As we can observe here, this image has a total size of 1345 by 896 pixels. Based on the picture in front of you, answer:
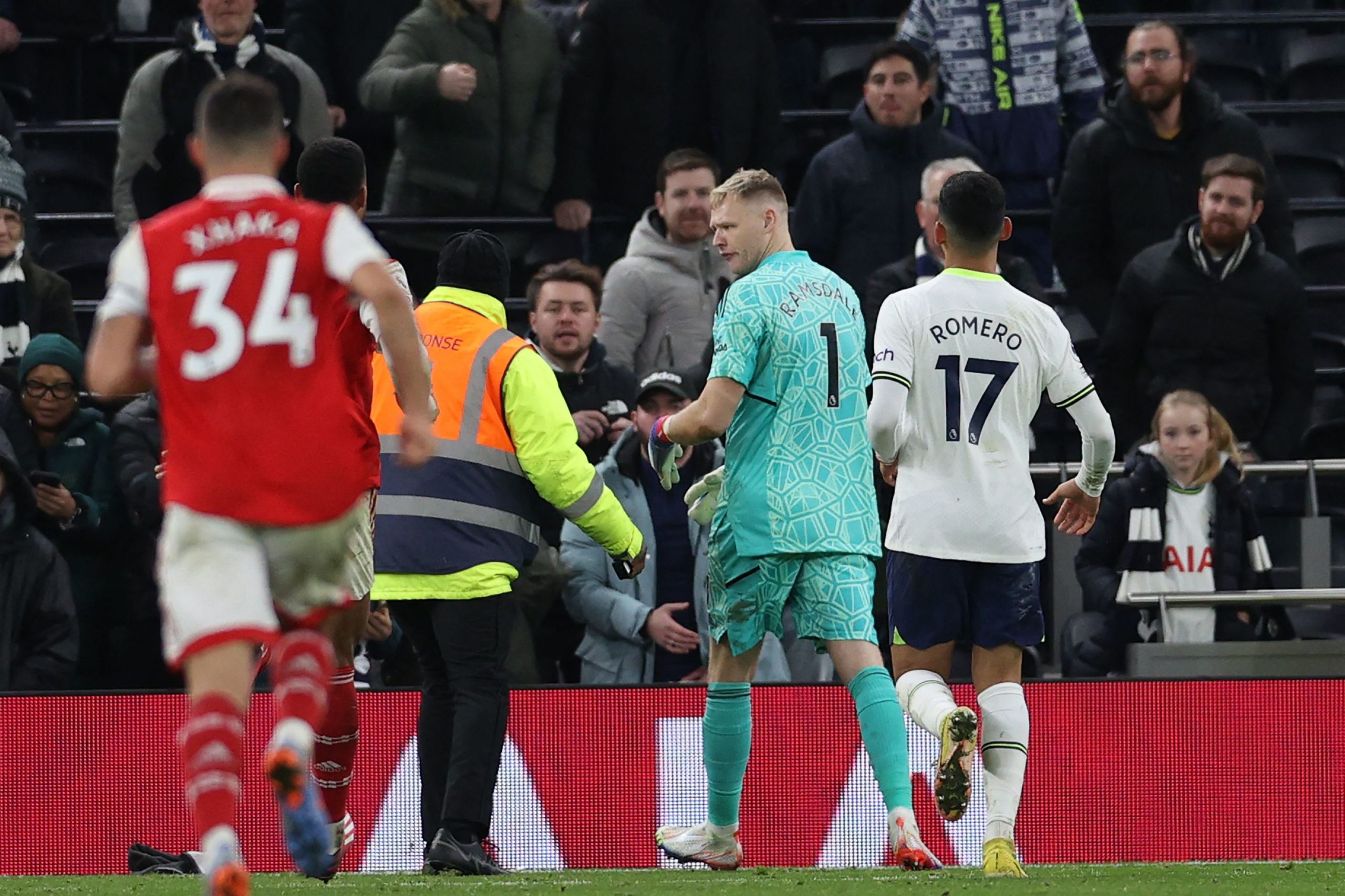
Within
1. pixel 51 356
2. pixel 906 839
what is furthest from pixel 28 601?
pixel 906 839

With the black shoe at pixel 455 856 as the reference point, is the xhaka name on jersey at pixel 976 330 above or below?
above

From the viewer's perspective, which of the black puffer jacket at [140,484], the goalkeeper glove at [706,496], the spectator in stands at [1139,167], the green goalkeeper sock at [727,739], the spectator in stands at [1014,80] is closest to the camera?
the green goalkeeper sock at [727,739]

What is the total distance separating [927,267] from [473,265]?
328 cm

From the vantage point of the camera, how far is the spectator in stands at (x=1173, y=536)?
926 cm

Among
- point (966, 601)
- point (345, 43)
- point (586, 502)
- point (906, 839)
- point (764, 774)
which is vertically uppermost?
point (345, 43)

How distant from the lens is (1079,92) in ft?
38.6

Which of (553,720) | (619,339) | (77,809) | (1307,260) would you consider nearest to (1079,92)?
(1307,260)

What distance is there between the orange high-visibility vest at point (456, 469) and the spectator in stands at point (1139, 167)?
4696 millimetres

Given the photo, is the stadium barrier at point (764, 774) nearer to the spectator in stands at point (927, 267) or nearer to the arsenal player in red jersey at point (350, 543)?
the arsenal player in red jersey at point (350, 543)

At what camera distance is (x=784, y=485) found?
21.9 feet

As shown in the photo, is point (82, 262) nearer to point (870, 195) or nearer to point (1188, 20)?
point (870, 195)

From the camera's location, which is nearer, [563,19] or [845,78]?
[563,19]

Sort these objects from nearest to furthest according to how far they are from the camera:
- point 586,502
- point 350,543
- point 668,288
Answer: point 350,543
point 586,502
point 668,288

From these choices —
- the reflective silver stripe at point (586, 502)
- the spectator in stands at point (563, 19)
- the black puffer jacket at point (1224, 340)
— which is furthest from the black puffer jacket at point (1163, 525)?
the spectator in stands at point (563, 19)
